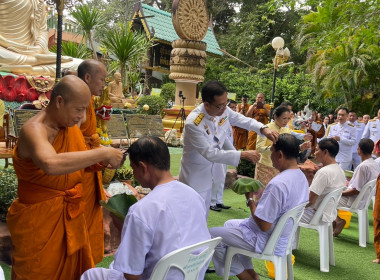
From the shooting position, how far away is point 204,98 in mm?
3938

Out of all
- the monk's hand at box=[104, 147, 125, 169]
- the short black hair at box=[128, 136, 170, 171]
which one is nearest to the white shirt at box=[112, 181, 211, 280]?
the short black hair at box=[128, 136, 170, 171]

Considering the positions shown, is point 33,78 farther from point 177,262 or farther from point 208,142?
point 177,262

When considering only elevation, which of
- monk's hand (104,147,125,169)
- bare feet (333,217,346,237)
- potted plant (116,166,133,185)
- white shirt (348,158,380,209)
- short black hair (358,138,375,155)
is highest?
monk's hand (104,147,125,169)

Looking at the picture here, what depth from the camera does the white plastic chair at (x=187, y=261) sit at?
6.53 ft

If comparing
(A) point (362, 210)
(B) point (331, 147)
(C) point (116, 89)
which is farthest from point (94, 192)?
(C) point (116, 89)

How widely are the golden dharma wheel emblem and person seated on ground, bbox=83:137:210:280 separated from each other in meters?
11.9

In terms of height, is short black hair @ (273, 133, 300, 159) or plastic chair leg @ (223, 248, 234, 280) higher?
short black hair @ (273, 133, 300, 159)

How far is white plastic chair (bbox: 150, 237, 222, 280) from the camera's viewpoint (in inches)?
78.3

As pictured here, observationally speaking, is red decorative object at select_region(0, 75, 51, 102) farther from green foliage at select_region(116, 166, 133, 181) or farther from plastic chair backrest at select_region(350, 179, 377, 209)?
plastic chair backrest at select_region(350, 179, 377, 209)

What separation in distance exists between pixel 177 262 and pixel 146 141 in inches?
24.6

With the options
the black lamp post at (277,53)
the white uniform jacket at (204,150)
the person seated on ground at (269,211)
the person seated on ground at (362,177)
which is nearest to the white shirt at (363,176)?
the person seated on ground at (362,177)

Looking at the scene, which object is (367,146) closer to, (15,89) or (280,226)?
(280,226)

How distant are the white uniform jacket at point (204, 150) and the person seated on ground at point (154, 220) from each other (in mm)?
1655

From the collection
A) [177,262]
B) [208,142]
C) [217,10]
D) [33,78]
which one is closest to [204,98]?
[208,142]
